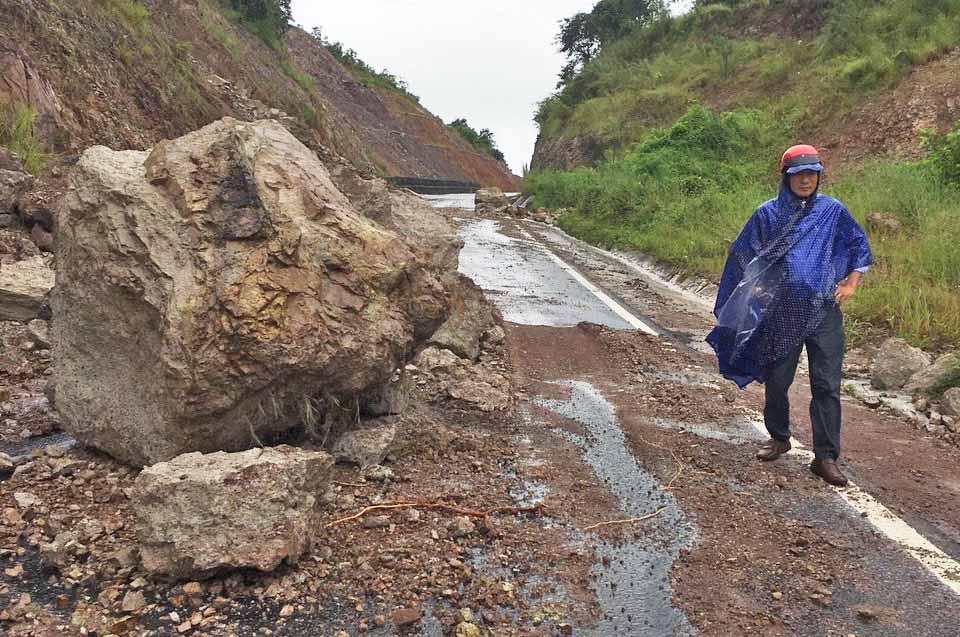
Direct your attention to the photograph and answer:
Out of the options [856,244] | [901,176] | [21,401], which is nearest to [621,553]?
[856,244]

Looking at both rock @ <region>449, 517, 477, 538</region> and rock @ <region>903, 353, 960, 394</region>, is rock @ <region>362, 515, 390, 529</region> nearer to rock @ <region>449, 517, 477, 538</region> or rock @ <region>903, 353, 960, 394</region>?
rock @ <region>449, 517, 477, 538</region>

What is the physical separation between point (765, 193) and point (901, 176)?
4566 millimetres

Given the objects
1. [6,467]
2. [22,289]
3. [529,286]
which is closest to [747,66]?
[529,286]

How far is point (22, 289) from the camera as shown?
20.5 ft

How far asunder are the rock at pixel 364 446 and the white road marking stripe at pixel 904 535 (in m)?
2.33

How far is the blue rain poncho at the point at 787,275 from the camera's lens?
14.9 ft

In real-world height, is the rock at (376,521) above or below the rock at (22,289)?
below

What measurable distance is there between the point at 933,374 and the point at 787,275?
2464 millimetres

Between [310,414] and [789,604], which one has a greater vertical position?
[310,414]

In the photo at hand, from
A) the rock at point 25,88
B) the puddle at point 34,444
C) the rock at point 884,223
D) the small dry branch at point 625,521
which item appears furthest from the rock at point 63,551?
the rock at point 884,223

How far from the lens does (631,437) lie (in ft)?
16.7

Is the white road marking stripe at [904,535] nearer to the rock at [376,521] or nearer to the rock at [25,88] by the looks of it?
the rock at [376,521]

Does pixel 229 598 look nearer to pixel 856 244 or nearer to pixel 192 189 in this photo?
pixel 192 189

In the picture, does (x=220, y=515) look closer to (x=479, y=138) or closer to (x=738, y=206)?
(x=738, y=206)
